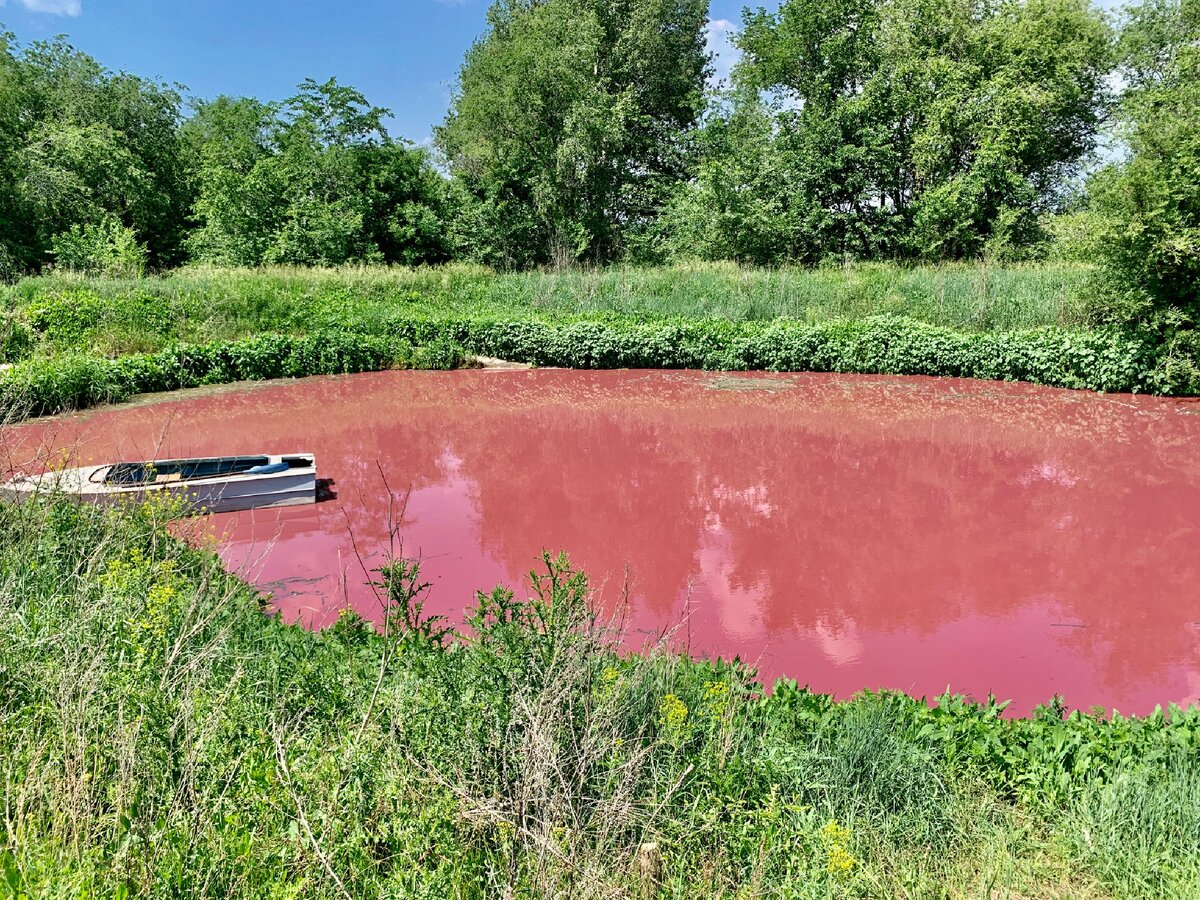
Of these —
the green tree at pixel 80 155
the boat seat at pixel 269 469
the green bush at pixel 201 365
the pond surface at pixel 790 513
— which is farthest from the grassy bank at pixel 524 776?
the green tree at pixel 80 155

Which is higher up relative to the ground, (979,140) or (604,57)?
(604,57)

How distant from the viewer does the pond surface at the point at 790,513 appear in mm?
6023

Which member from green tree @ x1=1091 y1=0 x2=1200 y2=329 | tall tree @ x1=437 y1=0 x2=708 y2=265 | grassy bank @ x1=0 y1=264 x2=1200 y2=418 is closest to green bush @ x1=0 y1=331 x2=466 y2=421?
grassy bank @ x1=0 y1=264 x2=1200 y2=418

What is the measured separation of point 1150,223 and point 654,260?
17.9 meters

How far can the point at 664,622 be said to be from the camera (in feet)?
20.8

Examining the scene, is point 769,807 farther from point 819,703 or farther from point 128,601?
point 128,601

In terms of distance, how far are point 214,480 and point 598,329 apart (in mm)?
10147

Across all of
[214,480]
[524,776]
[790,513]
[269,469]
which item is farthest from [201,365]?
[524,776]

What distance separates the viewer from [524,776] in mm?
2971

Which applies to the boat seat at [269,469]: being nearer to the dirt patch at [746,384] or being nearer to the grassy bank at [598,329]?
the grassy bank at [598,329]

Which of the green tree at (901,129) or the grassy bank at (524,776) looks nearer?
the grassy bank at (524,776)

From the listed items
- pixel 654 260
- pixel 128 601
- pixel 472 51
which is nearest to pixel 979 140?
pixel 654 260

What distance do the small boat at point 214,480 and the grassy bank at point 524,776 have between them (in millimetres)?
3279

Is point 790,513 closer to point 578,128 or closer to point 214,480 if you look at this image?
point 214,480
